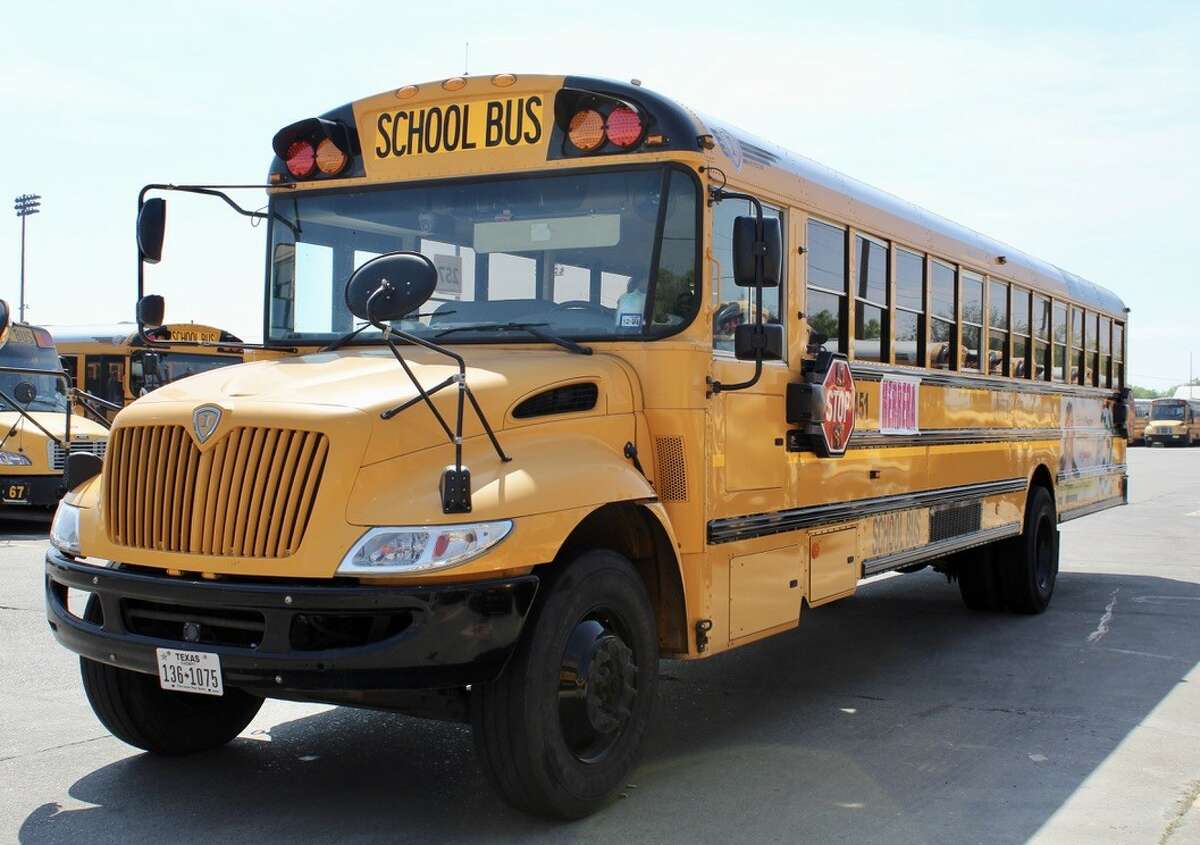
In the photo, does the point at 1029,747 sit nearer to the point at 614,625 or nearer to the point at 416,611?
the point at 614,625

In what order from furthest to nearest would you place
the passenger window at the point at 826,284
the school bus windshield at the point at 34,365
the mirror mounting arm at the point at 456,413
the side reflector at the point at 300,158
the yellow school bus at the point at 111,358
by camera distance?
the yellow school bus at the point at 111,358 → the school bus windshield at the point at 34,365 → the passenger window at the point at 826,284 → the side reflector at the point at 300,158 → the mirror mounting arm at the point at 456,413

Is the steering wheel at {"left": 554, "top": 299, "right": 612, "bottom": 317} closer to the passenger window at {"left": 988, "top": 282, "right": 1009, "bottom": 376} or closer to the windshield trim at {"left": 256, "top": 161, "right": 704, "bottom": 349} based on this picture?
the windshield trim at {"left": 256, "top": 161, "right": 704, "bottom": 349}

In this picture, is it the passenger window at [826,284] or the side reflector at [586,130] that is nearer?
the side reflector at [586,130]

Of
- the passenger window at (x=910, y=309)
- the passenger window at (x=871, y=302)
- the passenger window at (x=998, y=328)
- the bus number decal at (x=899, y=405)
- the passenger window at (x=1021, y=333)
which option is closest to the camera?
the passenger window at (x=871, y=302)

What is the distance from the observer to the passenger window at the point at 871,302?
6652 millimetres

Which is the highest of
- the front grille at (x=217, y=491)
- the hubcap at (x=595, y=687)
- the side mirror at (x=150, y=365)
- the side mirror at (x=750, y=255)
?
the side mirror at (x=750, y=255)

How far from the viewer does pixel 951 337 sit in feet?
26.2

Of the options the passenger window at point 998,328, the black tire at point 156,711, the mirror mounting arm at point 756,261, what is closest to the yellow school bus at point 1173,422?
the passenger window at point 998,328

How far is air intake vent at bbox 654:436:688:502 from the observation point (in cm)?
492

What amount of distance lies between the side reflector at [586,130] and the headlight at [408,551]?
176 cm

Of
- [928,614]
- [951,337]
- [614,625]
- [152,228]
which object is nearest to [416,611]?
[614,625]

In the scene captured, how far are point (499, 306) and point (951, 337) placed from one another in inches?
151

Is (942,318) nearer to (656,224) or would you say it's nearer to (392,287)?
(656,224)

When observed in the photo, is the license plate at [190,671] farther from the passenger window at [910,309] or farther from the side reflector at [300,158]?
the passenger window at [910,309]
